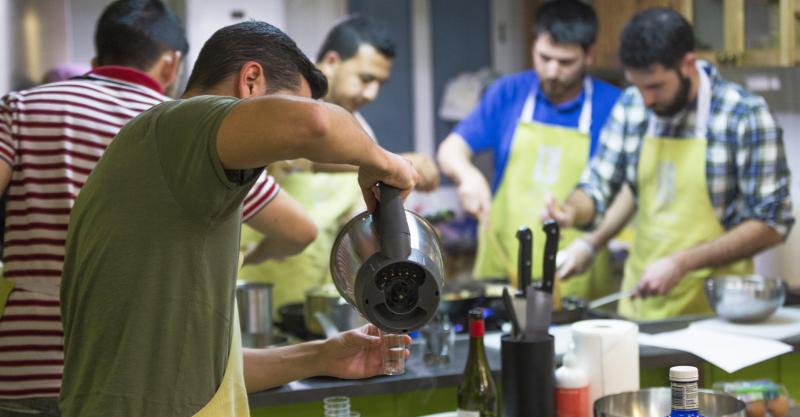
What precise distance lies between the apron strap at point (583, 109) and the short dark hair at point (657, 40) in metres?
0.61

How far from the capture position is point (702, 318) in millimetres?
2686

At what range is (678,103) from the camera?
331 centimetres

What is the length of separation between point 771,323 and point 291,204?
132 cm

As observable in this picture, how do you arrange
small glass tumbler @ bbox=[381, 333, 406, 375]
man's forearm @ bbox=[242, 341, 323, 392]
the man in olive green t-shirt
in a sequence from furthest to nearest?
1. man's forearm @ bbox=[242, 341, 323, 392]
2. small glass tumbler @ bbox=[381, 333, 406, 375]
3. the man in olive green t-shirt

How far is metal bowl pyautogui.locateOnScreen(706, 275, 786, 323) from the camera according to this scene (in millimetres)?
2529

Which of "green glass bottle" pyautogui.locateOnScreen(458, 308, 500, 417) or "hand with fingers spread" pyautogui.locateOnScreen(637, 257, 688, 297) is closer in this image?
"green glass bottle" pyautogui.locateOnScreen(458, 308, 500, 417)

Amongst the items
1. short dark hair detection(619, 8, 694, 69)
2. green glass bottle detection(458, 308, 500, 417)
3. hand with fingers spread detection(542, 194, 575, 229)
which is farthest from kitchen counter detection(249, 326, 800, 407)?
short dark hair detection(619, 8, 694, 69)

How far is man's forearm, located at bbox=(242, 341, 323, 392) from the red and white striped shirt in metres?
0.46

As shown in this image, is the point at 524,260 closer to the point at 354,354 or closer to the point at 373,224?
the point at 354,354

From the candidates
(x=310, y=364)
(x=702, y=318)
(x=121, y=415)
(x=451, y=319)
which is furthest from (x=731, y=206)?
(x=121, y=415)

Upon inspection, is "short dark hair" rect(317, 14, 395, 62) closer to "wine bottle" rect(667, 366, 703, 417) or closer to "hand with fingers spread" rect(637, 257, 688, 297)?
"hand with fingers spread" rect(637, 257, 688, 297)

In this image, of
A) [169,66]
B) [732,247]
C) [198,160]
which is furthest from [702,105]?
[198,160]

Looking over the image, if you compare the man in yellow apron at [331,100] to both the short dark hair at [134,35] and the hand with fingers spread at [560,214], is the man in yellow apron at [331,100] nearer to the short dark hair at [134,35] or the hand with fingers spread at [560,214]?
the hand with fingers spread at [560,214]

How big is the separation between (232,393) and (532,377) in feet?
2.16
